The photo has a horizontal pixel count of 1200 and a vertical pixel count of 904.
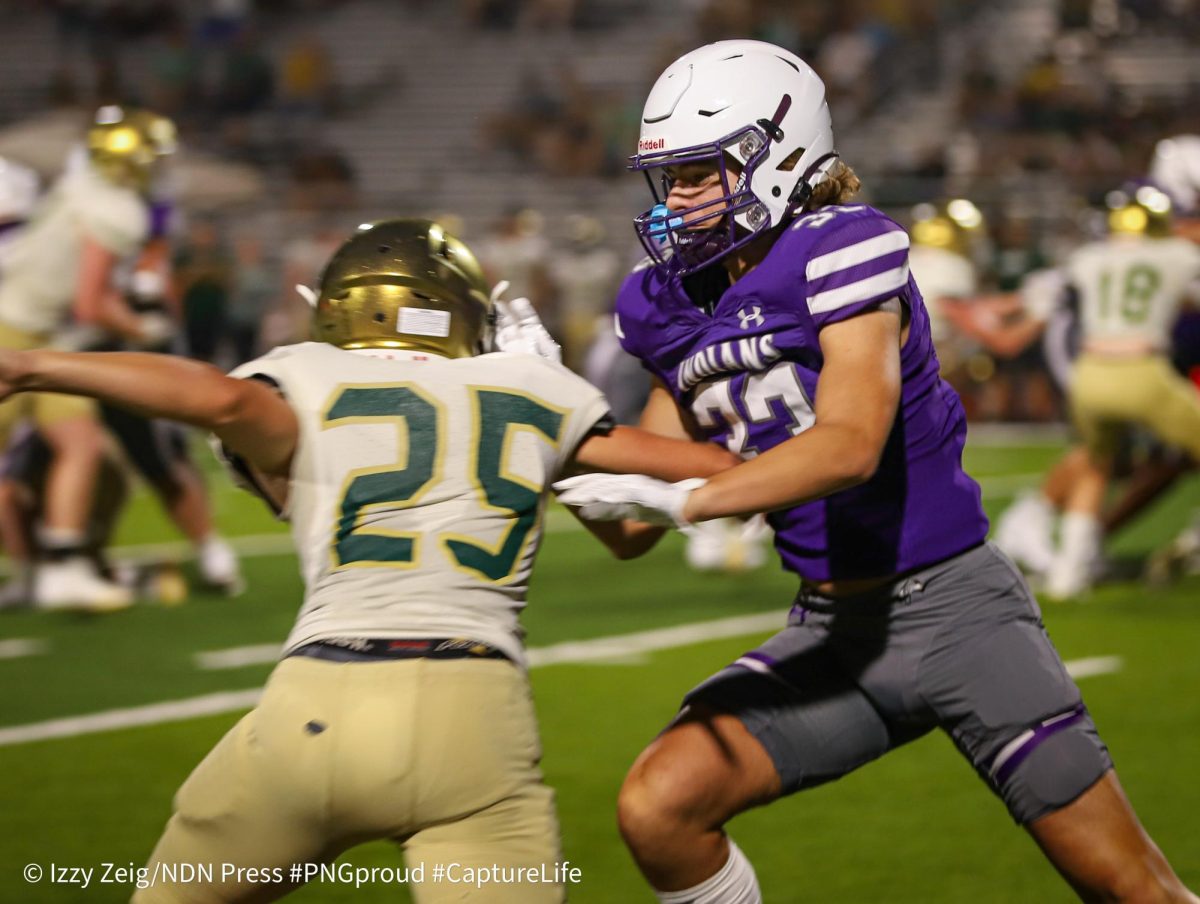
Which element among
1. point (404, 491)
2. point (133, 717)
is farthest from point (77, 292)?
point (404, 491)

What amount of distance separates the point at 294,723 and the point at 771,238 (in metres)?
1.26

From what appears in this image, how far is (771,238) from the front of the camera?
10.2 feet

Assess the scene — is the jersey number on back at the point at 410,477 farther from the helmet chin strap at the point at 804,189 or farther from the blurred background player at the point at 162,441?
the blurred background player at the point at 162,441

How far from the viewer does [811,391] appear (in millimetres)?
2984

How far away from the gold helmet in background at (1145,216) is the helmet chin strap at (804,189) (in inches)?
217

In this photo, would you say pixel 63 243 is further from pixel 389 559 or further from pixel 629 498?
pixel 629 498

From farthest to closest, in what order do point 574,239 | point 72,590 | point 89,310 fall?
point 574,239, point 72,590, point 89,310

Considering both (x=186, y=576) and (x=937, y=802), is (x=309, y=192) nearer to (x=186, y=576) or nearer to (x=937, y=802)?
(x=186, y=576)

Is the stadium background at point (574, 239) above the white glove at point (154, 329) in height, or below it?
below

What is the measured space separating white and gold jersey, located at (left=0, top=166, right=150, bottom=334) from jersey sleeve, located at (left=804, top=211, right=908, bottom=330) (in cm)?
536

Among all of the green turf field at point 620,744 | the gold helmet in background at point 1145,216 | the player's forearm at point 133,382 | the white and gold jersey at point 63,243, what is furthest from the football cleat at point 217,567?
the player's forearm at point 133,382

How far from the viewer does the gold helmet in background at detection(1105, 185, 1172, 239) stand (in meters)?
8.17

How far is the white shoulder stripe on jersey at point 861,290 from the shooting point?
279cm

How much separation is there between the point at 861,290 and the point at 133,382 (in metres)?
1.16
